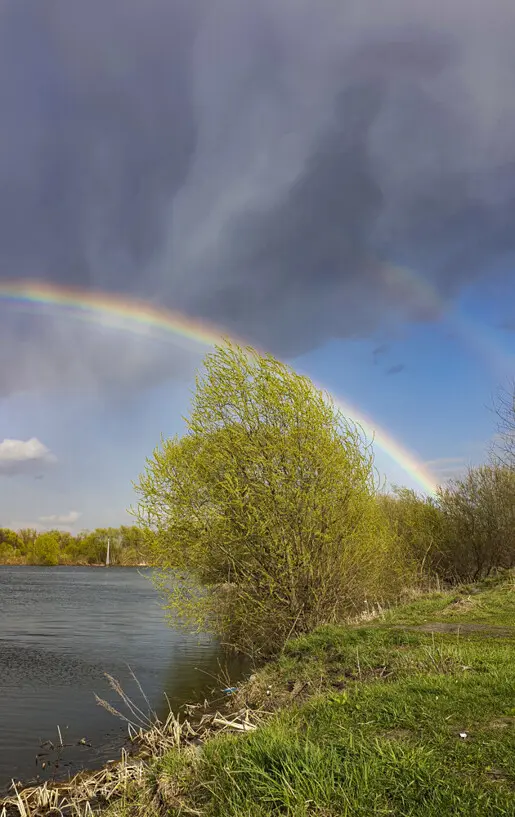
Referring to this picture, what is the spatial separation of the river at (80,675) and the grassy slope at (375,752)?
4328mm

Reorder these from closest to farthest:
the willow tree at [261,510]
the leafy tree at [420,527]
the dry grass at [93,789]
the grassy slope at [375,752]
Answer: the grassy slope at [375,752] → the dry grass at [93,789] → the willow tree at [261,510] → the leafy tree at [420,527]

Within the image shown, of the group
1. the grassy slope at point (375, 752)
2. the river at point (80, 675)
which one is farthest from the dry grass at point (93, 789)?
the river at point (80, 675)

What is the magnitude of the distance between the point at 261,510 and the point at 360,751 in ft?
31.7

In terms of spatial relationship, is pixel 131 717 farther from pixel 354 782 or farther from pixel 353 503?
pixel 354 782

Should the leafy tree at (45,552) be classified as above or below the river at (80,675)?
above

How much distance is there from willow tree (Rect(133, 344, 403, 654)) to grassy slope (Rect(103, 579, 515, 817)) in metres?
5.62

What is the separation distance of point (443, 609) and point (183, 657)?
9.88 metres

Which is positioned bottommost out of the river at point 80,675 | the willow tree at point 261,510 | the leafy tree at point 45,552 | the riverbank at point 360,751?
the river at point 80,675

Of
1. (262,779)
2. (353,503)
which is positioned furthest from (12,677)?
(262,779)

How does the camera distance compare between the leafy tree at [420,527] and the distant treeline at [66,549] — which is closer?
the leafy tree at [420,527]

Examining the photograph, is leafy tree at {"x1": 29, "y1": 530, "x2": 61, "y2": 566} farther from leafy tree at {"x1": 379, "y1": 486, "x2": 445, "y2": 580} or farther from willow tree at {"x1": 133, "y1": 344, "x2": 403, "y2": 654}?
willow tree at {"x1": 133, "y1": 344, "x2": 403, "y2": 654}

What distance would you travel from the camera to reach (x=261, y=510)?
14.5 m

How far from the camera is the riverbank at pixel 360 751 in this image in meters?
4.15

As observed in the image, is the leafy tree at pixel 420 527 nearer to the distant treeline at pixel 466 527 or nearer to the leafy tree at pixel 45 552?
the distant treeline at pixel 466 527
